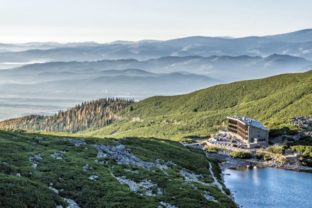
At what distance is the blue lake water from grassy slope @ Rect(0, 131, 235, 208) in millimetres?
6457

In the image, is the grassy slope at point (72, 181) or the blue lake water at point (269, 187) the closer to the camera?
the grassy slope at point (72, 181)

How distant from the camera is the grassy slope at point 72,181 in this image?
1976 inches

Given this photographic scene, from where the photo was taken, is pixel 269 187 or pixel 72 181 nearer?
pixel 72 181

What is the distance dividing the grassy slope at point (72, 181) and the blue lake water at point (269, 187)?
6.46 m

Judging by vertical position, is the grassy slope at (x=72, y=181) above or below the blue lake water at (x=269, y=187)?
above

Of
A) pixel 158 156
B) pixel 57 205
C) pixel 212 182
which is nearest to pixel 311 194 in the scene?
pixel 212 182

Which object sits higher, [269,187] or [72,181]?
[72,181]

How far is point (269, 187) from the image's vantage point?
85.2 m

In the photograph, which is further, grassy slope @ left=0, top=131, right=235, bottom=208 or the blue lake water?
the blue lake water

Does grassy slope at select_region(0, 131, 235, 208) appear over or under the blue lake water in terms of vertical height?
over

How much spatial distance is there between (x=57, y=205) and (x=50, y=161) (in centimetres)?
1727

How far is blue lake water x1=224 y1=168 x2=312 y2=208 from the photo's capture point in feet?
242

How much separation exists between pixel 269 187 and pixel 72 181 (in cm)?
3844

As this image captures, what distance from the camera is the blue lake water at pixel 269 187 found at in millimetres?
73688
